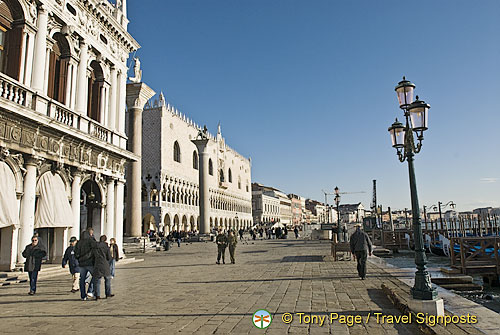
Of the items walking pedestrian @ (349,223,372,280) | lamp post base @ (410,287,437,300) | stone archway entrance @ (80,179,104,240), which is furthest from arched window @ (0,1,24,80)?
lamp post base @ (410,287,437,300)

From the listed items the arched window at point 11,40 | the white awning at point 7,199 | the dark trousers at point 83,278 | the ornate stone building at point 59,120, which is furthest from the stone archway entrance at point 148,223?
the dark trousers at point 83,278

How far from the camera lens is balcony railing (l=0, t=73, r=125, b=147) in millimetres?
9797

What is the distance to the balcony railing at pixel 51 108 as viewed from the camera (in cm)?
980

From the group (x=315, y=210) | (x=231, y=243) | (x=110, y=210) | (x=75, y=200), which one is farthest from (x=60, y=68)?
(x=315, y=210)

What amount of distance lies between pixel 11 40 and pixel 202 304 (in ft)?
30.5

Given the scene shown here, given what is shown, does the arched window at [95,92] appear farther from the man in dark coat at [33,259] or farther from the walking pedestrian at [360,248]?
the walking pedestrian at [360,248]

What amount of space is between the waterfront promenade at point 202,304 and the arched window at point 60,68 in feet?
20.0

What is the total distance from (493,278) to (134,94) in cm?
1739

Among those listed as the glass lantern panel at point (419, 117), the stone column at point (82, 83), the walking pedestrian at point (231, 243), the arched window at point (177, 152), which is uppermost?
the arched window at point (177, 152)

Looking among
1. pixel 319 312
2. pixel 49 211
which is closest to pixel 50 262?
pixel 49 211

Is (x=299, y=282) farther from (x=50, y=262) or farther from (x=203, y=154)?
(x=203, y=154)

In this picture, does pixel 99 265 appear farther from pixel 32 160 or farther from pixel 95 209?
pixel 95 209

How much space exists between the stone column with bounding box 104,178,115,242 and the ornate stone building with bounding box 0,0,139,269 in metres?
0.04

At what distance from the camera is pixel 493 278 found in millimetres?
10820
